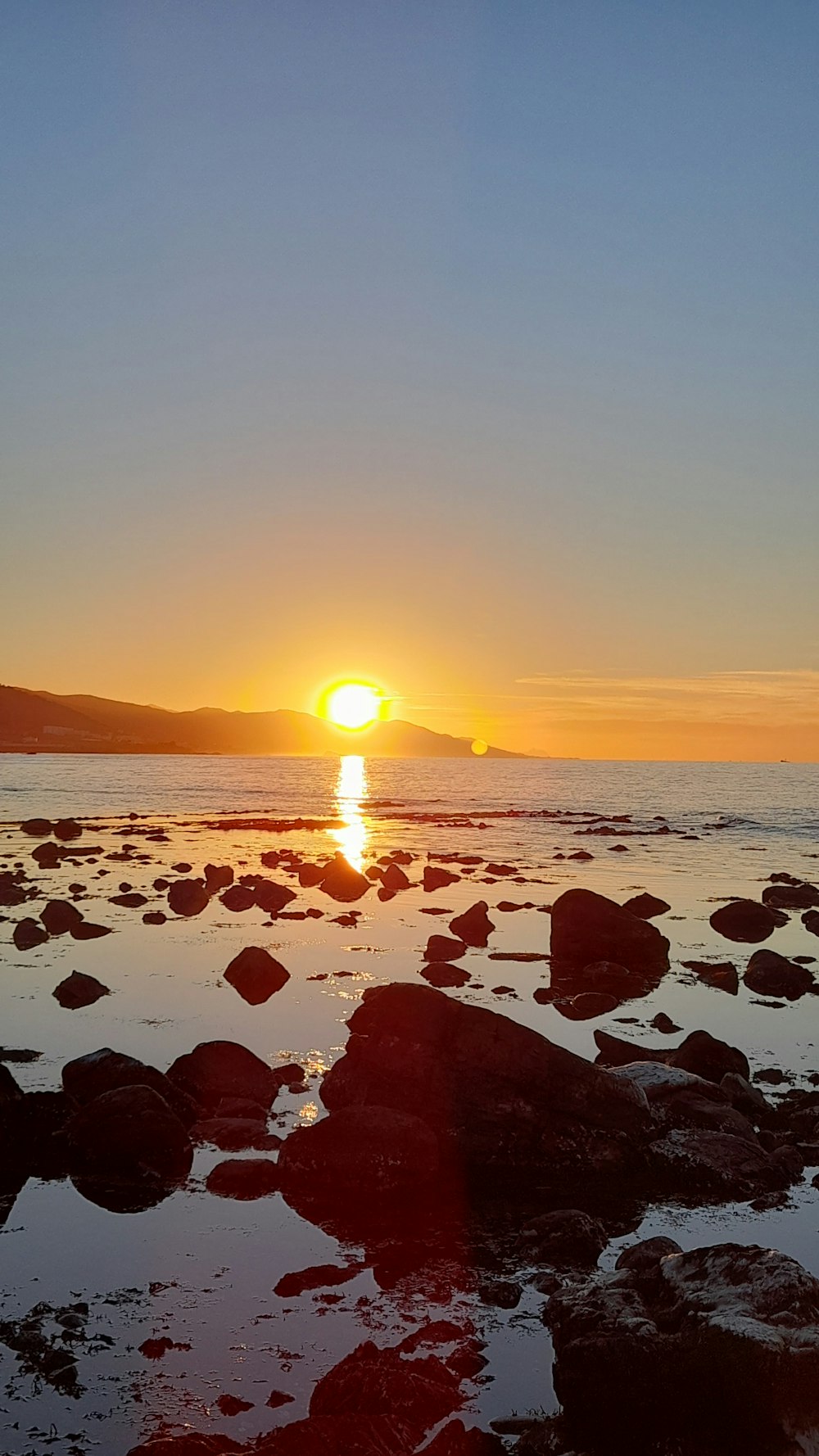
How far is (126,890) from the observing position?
4369 cm

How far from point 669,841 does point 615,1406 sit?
7319cm

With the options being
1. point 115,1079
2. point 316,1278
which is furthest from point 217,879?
point 316,1278

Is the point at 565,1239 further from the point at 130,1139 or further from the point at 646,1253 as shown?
the point at 130,1139

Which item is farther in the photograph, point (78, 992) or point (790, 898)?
point (790, 898)

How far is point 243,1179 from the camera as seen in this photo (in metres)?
14.2

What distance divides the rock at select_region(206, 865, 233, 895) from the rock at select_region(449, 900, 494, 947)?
12.8 meters

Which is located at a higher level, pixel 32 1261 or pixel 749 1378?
pixel 749 1378

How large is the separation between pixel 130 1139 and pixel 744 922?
26.7 meters

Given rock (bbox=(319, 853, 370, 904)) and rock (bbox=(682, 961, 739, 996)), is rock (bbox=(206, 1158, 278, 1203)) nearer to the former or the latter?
A: rock (bbox=(682, 961, 739, 996))

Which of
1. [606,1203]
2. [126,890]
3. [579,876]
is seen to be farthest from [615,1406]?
[579,876]

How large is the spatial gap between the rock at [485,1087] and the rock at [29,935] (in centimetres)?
1602

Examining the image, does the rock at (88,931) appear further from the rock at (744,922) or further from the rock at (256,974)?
the rock at (744,922)

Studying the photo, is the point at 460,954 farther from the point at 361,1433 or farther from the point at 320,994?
the point at 361,1433

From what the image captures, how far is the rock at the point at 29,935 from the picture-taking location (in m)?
30.7
